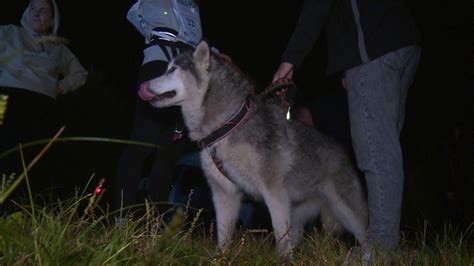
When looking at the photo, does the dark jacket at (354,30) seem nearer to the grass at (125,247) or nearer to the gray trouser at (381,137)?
the gray trouser at (381,137)

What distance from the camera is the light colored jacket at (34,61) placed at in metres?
4.88

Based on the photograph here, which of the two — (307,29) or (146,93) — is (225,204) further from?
(307,29)

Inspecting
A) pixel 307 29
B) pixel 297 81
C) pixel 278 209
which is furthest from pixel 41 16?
pixel 297 81

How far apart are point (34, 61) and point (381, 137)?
2865mm

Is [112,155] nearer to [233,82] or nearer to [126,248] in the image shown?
[233,82]

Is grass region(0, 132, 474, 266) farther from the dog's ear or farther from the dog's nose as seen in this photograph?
the dog's ear

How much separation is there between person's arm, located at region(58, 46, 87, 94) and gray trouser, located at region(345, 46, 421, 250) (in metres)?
2.57

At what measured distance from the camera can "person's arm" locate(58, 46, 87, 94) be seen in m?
5.20

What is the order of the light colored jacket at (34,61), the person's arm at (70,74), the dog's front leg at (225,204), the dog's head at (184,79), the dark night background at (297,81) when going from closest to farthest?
the dog's head at (184,79), the dog's front leg at (225,204), the light colored jacket at (34,61), the person's arm at (70,74), the dark night background at (297,81)

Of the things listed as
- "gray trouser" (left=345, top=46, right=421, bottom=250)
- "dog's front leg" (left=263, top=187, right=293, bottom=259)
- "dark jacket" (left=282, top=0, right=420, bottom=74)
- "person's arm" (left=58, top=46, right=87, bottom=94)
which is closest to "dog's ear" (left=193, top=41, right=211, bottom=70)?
"dark jacket" (left=282, top=0, right=420, bottom=74)

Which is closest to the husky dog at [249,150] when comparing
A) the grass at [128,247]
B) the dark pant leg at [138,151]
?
the dark pant leg at [138,151]

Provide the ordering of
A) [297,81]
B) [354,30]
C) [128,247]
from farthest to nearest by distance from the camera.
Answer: [297,81] → [354,30] → [128,247]

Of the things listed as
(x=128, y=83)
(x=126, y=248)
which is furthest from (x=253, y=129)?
(x=128, y=83)

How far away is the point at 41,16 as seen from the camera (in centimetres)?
508
